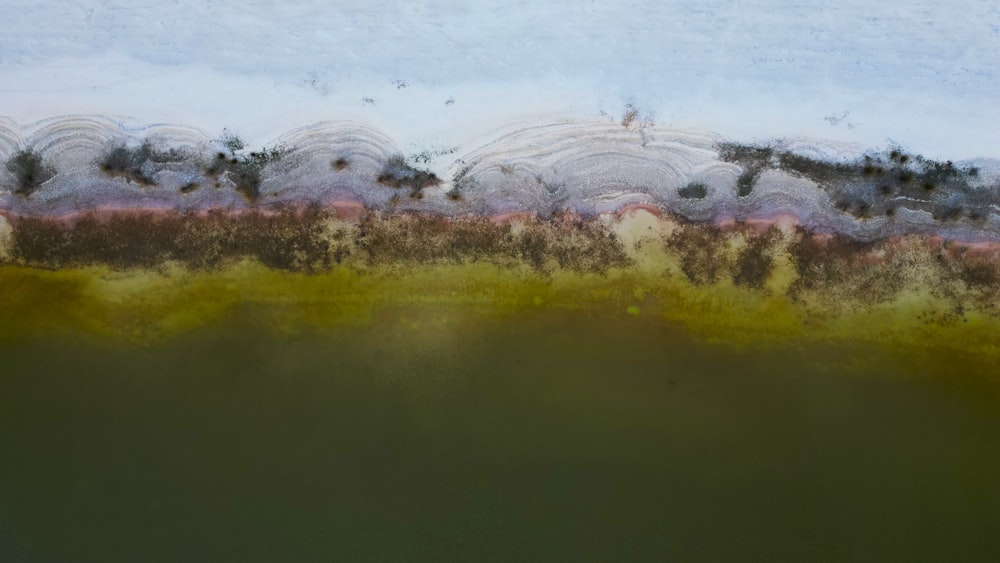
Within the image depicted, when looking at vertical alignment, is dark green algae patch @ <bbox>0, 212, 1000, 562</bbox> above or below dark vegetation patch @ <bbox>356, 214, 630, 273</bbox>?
below

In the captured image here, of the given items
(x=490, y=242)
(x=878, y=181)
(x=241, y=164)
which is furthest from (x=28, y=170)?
(x=878, y=181)

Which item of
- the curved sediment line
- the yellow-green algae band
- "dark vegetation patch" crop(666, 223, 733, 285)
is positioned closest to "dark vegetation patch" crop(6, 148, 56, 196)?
the curved sediment line

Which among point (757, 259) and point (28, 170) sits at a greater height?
point (28, 170)

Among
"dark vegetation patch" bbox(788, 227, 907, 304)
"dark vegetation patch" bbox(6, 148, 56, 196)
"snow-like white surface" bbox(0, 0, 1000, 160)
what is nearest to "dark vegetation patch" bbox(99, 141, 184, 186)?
"snow-like white surface" bbox(0, 0, 1000, 160)

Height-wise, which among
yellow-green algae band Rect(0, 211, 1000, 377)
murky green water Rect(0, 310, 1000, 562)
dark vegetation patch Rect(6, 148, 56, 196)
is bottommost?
murky green water Rect(0, 310, 1000, 562)

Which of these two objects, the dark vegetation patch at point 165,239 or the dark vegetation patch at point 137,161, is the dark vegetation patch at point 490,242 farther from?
the dark vegetation patch at point 137,161

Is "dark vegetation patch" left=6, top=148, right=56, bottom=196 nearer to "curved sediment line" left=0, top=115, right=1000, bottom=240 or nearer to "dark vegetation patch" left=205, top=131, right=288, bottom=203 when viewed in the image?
"curved sediment line" left=0, top=115, right=1000, bottom=240

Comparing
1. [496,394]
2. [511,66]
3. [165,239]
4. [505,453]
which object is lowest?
[505,453]

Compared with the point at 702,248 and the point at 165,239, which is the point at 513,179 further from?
the point at 165,239
